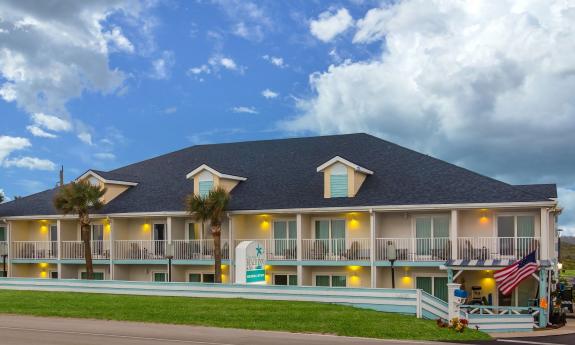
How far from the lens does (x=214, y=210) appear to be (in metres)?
36.1

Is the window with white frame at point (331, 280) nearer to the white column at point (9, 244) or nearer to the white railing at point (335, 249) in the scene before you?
the white railing at point (335, 249)

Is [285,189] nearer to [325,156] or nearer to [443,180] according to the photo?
[325,156]

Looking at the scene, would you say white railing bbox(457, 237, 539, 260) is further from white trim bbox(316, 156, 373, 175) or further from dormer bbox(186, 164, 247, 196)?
dormer bbox(186, 164, 247, 196)

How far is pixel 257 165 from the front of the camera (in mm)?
43219

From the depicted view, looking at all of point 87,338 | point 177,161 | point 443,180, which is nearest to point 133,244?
point 177,161

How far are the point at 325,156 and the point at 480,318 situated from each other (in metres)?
17.0

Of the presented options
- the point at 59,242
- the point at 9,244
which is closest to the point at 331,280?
the point at 59,242

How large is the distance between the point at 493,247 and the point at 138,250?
1949 cm

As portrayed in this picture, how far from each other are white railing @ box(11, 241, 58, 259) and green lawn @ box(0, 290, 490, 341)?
43.1ft

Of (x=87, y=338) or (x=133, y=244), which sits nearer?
(x=87, y=338)

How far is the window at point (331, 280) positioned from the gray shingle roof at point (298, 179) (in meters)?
3.86

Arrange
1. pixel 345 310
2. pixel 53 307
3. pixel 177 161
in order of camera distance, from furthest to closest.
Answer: pixel 177 161
pixel 53 307
pixel 345 310

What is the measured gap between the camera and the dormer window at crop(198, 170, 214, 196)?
129 ft

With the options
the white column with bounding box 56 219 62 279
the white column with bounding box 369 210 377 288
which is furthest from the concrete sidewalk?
the white column with bounding box 56 219 62 279
